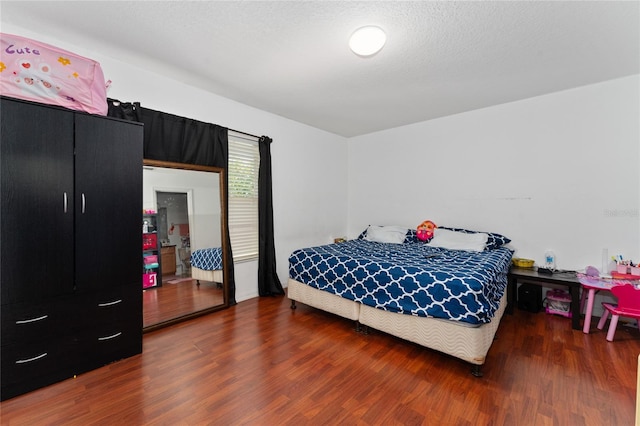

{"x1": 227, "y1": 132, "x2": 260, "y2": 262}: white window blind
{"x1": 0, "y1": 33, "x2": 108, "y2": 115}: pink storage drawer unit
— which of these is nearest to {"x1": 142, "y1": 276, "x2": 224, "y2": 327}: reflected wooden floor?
{"x1": 227, "y1": 132, "x2": 260, "y2": 262}: white window blind

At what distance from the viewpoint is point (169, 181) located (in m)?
2.96

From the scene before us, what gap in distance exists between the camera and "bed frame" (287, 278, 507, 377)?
201cm

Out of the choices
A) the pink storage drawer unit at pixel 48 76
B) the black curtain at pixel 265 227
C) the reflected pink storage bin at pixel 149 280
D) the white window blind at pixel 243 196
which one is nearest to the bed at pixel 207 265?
the white window blind at pixel 243 196

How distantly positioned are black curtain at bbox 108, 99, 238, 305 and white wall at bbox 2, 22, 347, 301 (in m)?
0.12

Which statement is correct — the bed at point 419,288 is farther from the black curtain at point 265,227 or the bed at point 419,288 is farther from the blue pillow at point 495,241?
the black curtain at point 265,227

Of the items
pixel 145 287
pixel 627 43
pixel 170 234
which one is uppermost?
pixel 627 43

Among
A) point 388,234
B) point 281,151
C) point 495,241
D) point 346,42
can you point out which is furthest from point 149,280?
point 495,241

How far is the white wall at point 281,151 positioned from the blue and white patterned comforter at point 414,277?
958 millimetres

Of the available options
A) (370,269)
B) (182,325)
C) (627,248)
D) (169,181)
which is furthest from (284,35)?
(627,248)

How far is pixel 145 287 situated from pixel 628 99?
17.7ft

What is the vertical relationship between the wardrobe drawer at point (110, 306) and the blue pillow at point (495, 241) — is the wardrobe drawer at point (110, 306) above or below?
below

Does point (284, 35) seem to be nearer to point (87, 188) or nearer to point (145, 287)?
point (87, 188)

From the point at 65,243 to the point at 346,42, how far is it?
2.59 m

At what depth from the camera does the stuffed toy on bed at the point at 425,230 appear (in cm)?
403
